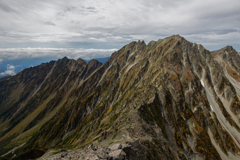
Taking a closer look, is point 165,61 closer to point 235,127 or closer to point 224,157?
point 224,157

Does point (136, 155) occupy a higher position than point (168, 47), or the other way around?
point (168, 47)

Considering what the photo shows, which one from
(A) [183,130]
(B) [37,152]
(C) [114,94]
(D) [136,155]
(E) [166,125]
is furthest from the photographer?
(C) [114,94]

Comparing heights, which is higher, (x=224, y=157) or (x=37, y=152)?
(x=37, y=152)

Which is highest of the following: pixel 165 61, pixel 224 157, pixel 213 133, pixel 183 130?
pixel 165 61

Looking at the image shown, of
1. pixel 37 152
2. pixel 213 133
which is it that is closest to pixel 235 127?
pixel 213 133

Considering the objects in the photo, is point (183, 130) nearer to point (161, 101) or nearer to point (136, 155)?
point (161, 101)

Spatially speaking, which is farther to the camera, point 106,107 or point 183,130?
point 106,107

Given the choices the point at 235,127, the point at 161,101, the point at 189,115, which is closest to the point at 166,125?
the point at 161,101

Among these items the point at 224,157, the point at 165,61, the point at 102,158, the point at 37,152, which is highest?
the point at 165,61

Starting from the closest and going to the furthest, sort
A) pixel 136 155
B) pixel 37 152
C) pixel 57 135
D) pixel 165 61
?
pixel 136 155
pixel 37 152
pixel 165 61
pixel 57 135

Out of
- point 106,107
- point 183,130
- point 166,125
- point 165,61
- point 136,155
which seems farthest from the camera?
point 106,107
